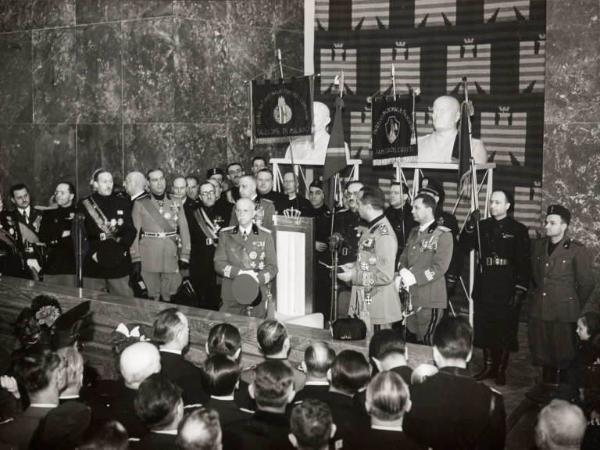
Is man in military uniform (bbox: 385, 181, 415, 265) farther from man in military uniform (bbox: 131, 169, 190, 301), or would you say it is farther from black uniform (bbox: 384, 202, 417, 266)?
man in military uniform (bbox: 131, 169, 190, 301)

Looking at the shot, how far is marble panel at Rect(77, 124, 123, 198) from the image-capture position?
459 inches

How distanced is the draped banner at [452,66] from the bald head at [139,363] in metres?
5.41

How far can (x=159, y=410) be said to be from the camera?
159 inches

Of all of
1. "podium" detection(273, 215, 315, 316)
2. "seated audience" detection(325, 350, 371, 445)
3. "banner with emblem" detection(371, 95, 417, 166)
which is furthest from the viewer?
"banner with emblem" detection(371, 95, 417, 166)

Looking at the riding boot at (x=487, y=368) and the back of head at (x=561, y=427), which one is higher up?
the back of head at (x=561, y=427)

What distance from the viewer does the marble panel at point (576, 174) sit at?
8.32 meters

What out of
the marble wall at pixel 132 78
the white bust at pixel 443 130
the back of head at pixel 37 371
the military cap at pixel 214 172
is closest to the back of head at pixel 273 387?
the back of head at pixel 37 371

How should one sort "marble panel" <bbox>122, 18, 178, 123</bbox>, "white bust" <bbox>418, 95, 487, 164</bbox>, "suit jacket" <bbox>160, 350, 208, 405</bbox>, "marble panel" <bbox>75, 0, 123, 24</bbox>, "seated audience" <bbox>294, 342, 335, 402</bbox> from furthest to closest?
"marble panel" <bbox>75, 0, 123, 24</bbox> < "marble panel" <bbox>122, 18, 178, 123</bbox> < "white bust" <bbox>418, 95, 487, 164</bbox> < "suit jacket" <bbox>160, 350, 208, 405</bbox> < "seated audience" <bbox>294, 342, 335, 402</bbox>

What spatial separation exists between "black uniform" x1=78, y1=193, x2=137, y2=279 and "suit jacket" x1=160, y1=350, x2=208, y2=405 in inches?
163

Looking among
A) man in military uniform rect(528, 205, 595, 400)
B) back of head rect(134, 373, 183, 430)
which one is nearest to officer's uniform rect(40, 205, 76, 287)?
man in military uniform rect(528, 205, 595, 400)

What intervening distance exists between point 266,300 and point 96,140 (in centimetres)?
508

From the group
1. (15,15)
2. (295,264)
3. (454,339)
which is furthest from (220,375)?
(15,15)

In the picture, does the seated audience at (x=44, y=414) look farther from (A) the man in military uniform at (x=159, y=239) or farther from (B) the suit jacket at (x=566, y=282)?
(A) the man in military uniform at (x=159, y=239)

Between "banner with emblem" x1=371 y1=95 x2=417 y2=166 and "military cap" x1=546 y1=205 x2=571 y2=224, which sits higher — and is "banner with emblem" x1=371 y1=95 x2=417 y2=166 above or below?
above
